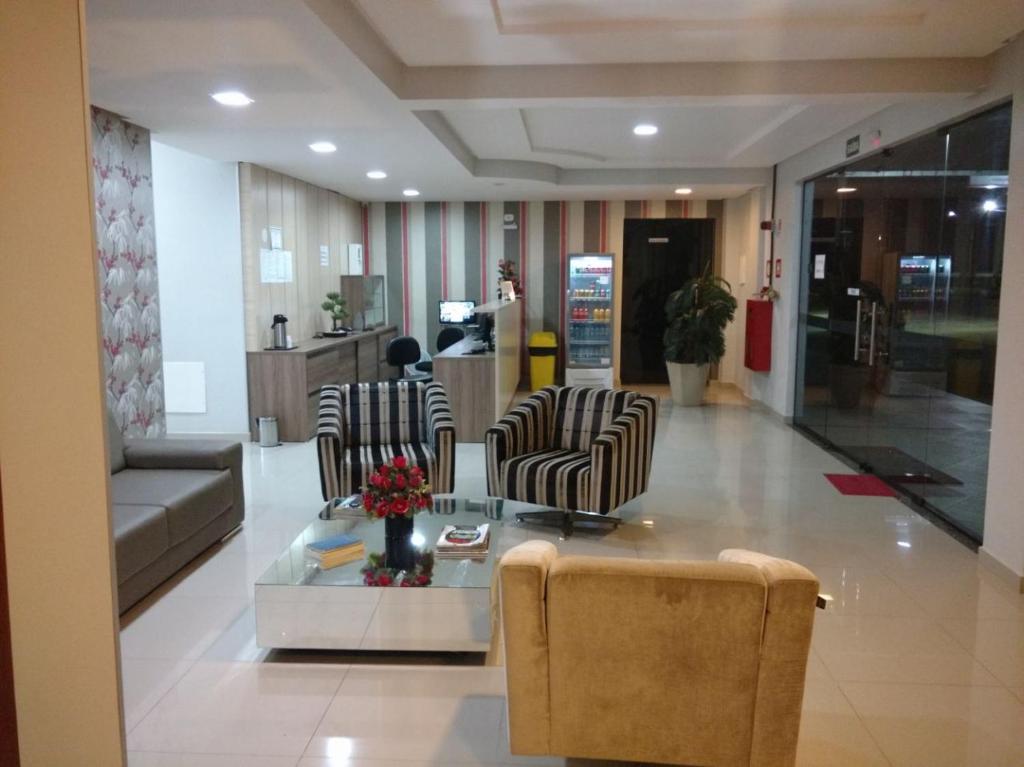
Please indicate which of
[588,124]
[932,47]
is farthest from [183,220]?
[932,47]

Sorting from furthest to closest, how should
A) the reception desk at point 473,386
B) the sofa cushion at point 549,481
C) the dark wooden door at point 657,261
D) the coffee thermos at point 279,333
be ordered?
the dark wooden door at point 657,261
the coffee thermos at point 279,333
the reception desk at point 473,386
the sofa cushion at point 549,481

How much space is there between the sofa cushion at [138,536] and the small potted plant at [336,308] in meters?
5.40

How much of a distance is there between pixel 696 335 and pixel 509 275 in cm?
271

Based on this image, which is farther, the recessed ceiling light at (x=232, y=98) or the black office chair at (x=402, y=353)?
the black office chair at (x=402, y=353)

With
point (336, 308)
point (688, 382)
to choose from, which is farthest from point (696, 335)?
point (336, 308)

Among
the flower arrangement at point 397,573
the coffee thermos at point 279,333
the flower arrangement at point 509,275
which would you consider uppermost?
the flower arrangement at point 509,275

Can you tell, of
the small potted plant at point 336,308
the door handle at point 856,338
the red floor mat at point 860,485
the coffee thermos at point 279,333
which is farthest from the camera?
the small potted plant at point 336,308

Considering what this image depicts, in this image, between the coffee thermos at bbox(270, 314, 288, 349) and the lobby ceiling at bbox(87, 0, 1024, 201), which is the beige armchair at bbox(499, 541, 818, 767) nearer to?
the lobby ceiling at bbox(87, 0, 1024, 201)

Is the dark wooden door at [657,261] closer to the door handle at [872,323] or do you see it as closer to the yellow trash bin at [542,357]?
the yellow trash bin at [542,357]

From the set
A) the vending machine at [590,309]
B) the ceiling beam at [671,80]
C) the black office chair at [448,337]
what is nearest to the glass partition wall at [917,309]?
the ceiling beam at [671,80]

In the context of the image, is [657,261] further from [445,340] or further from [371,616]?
[371,616]

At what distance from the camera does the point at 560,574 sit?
7.25 ft

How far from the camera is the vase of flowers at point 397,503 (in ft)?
11.9

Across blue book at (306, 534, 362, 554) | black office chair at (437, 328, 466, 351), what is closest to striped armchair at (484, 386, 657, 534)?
blue book at (306, 534, 362, 554)
